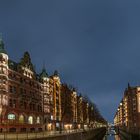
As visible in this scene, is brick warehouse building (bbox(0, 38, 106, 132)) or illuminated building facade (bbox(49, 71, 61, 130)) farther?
illuminated building facade (bbox(49, 71, 61, 130))

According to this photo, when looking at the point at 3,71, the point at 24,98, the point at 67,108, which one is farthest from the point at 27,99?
the point at 67,108

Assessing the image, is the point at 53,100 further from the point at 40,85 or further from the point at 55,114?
the point at 40,85

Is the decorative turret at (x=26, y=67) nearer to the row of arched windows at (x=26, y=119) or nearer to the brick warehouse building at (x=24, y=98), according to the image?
the brick warehouse building at (x=24, y=98)

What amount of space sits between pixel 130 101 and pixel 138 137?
9520 centimetres

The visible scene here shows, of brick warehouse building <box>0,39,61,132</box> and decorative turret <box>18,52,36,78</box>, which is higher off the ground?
decorative turret <box>18,52,36,78</box>

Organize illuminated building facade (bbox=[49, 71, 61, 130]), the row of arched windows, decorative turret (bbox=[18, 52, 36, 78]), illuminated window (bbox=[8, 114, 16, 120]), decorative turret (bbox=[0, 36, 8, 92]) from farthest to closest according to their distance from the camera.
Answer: illuminated building facade (bbox=[49, 71, 61, 130]) < decorative turret (bbox=[18, 52, 36, 78]) < the row of arched windows < illuminated window (bbox=[8, 114, 16, 120]) < decorative turret (bbox=[0, 36, 8, 92])

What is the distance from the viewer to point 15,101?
106562mm

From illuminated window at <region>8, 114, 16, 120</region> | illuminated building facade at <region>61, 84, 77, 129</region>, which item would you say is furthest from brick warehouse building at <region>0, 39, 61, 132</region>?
illuminated building facade at <region>61, 84, 77, 129</region>

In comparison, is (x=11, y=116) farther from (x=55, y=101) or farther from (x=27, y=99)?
(x=55, y=101)

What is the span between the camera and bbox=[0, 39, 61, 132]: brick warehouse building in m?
99.2

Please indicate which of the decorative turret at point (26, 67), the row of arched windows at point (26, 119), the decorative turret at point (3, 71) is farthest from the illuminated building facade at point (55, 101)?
the decorative turret at point (3, 71)

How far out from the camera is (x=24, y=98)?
113 metres

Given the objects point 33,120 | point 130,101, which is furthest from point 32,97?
point 130,101

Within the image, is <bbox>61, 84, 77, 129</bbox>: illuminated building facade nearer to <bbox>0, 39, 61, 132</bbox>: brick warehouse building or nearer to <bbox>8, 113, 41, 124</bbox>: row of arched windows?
<bbox>0, 39, 61, 132</bbox>: brick warehouse building
